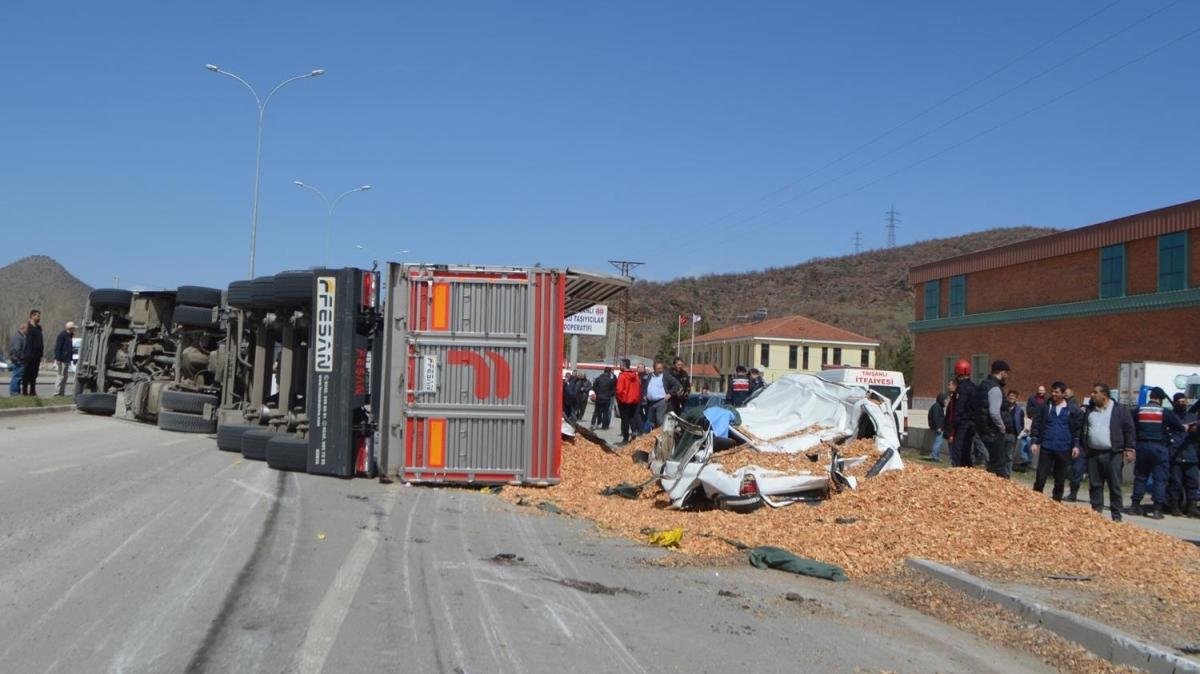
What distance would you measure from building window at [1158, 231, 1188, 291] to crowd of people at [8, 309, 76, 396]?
37.0 m

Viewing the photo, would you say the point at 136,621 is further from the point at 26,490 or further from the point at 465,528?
the point at 26,490

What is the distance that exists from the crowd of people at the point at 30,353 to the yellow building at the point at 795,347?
60075 millimetres

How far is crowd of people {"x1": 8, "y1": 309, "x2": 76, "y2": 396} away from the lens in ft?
68.1

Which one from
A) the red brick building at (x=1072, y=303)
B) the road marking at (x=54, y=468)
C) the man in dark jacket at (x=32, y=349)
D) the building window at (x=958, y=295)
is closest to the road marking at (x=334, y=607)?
the road marking at (x=54, y=468)

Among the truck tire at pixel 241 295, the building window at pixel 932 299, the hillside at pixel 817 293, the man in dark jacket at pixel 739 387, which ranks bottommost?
the man in dark jacket at pixel 739 387

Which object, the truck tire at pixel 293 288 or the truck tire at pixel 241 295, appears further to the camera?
the truck tire at pixel 241 295

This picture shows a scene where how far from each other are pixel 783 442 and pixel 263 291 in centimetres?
Answer: 706

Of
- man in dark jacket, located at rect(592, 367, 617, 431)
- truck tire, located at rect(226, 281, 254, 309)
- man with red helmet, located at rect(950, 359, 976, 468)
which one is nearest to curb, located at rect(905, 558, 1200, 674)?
man with red helmet, located at rect(950, 359, 976, 468)

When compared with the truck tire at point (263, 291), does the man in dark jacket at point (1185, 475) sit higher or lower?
lower

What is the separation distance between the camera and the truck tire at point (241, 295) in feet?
44.3

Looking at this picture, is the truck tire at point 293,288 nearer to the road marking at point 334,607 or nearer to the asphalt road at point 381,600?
the asphalt road at point 381,600

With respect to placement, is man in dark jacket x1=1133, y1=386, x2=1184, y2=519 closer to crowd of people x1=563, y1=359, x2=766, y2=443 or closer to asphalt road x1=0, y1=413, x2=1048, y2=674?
crowd of people x1=563, y1=359, x2=766, y2=443

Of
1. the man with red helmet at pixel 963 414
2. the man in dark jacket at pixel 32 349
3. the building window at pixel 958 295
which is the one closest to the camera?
the man with red helmet at pixel 963 414

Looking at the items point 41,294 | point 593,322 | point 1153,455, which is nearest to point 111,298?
point 1153,455
